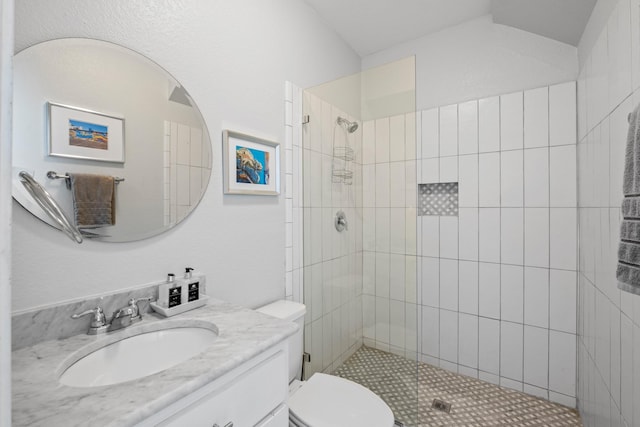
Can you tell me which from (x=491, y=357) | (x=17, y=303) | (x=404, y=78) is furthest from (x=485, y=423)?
(x=17, y=303)

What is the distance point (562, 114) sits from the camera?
1867mm

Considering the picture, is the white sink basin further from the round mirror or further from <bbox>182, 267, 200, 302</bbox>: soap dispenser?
the round mirror

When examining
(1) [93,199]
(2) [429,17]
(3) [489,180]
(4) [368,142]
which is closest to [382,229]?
(4) [368,142]

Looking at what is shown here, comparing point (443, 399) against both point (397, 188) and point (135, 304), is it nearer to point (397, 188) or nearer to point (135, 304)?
point (397, 188)

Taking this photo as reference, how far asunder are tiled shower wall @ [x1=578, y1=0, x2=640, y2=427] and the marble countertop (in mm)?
1222

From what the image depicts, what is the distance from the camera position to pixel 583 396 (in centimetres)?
169

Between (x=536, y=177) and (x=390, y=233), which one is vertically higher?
(x=536, y=177)

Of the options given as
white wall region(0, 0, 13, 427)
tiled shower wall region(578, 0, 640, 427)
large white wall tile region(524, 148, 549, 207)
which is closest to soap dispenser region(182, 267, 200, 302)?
white wall region(0, 0, 13, 427)

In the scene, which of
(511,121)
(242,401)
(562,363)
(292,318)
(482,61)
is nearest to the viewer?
(242,401)

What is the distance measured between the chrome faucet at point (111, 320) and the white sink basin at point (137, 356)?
0.05 meters

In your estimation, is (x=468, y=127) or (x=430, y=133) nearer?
(x=468, y=127)

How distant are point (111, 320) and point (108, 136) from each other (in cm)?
63

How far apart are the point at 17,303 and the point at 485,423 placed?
7.41 ft

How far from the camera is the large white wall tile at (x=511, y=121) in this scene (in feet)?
6.56
